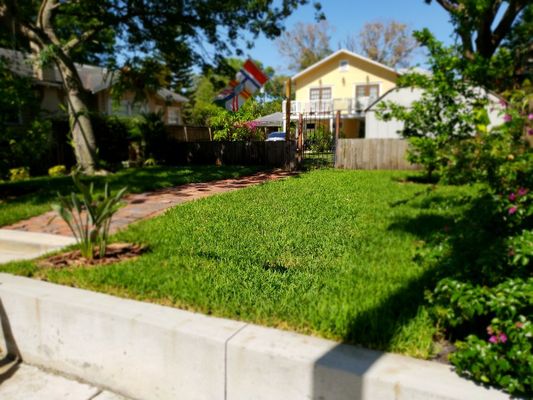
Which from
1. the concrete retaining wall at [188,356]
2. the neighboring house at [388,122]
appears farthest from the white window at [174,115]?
the concrete retaining wall at [188,356]

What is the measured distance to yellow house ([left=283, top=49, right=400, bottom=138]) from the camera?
1232 inches

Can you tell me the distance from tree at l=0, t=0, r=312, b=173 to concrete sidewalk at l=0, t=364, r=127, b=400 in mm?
9983

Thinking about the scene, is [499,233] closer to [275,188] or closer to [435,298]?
[435,298]

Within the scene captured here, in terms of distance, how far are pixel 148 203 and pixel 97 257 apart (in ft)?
9.88

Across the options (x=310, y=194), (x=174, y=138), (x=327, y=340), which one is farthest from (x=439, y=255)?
(x=174, y=138)

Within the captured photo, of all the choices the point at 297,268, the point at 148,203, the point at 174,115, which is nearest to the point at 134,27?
the point at 148,203

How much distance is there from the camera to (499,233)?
2.59m

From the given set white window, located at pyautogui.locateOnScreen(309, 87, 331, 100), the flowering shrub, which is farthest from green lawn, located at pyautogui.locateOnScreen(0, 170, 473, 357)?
white window, located at pyautogui.locateOnScreen(309, 87, 331, 100)

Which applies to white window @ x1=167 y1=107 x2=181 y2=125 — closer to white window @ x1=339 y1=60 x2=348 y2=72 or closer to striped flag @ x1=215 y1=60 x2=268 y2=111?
white window @ x1=339 y1=60 x2=348 y2=72

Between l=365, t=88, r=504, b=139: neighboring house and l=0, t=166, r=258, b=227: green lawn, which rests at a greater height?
l=365, t=88, r=504, b=139: neighboring house

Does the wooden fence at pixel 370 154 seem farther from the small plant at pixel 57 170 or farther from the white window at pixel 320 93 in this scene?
the white window at pixel 320 93

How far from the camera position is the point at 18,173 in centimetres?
1313

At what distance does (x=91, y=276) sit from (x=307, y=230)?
2.42 meters

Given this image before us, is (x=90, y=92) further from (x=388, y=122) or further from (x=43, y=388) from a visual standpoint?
(x=43, y=388)
